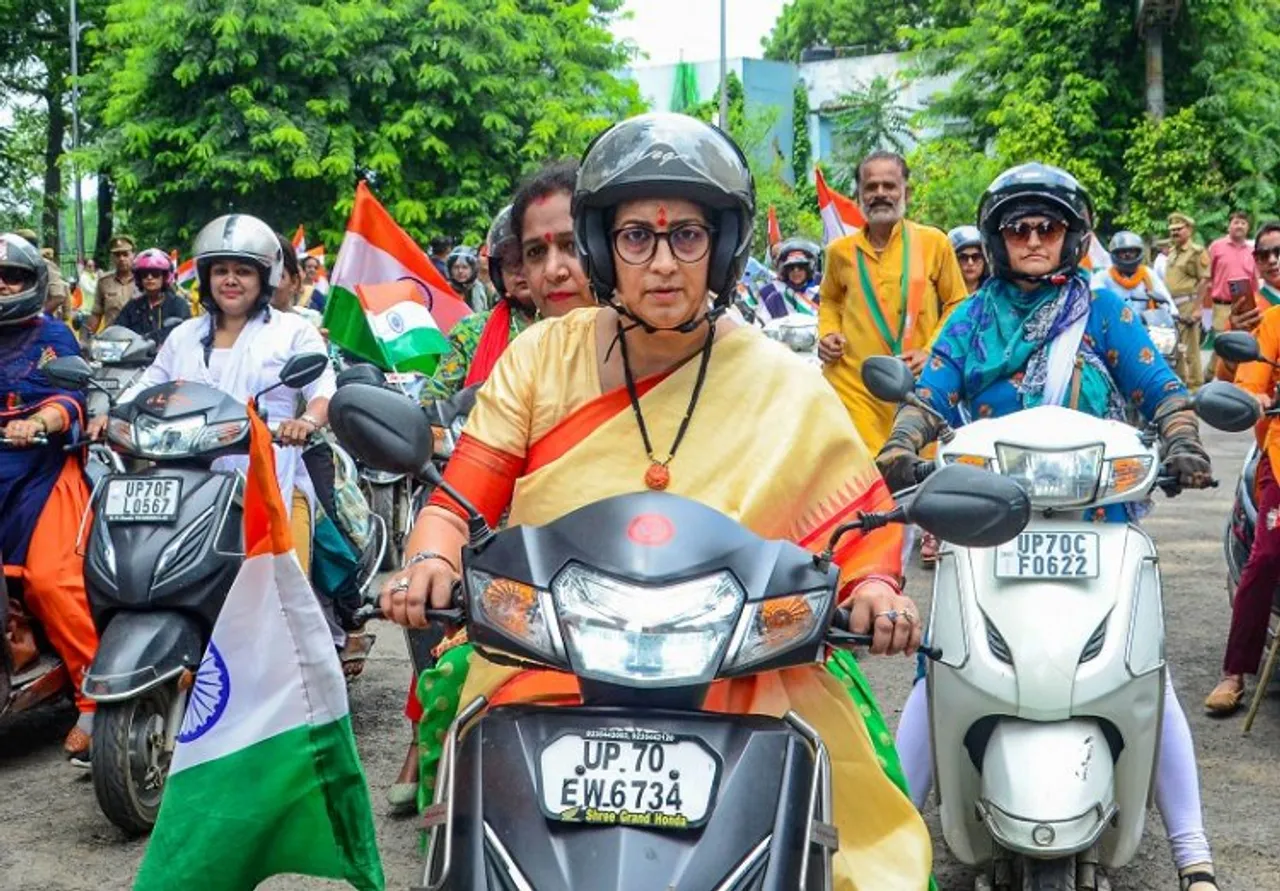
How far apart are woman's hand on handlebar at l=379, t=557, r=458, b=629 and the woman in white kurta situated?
332 centimetres

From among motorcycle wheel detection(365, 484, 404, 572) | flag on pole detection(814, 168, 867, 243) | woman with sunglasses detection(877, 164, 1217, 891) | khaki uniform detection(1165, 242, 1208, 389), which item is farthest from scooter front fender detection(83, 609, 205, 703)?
khaki uniform detection(1165, 242, 1208, 389)

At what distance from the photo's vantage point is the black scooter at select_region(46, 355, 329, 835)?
17.0ft

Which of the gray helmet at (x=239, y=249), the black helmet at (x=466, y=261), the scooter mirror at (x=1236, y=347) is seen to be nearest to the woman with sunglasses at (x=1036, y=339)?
the scooter mirror at (x=1236, y=347)

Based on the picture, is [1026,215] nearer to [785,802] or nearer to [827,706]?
[827,706]

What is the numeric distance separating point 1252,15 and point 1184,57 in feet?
4.20

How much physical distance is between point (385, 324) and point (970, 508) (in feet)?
17.9

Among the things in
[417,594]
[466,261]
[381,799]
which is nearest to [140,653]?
[381,799]

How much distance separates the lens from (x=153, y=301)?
1195cm

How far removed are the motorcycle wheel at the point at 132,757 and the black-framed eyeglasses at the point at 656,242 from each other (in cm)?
291

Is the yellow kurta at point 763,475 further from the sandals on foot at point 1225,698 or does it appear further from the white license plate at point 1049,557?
the sandals on foot at point 1225,698

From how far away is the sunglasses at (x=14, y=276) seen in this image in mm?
6223

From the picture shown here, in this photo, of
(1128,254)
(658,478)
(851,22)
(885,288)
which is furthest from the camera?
(851,22)

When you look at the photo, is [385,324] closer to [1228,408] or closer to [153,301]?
[1228,408]

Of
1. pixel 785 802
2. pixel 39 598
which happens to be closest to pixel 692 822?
pixel 785 802
